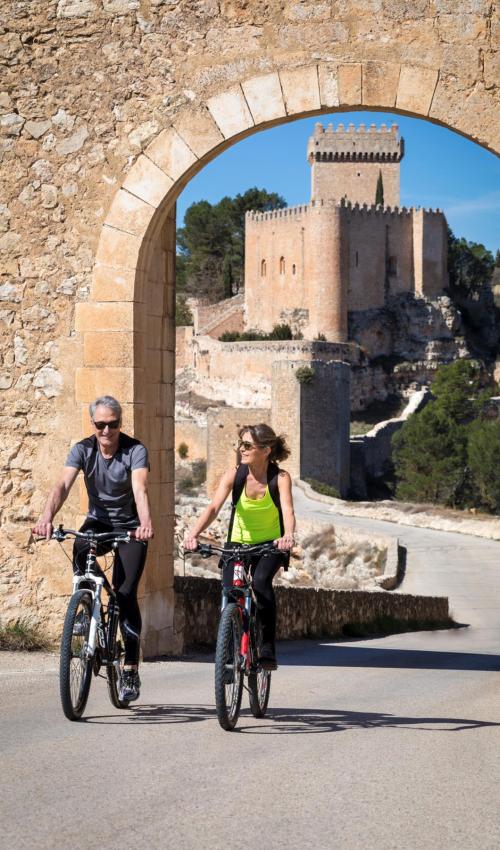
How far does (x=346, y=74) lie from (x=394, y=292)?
69658mm

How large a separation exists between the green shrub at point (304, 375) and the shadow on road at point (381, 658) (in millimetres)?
43925

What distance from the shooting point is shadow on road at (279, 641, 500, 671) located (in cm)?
820

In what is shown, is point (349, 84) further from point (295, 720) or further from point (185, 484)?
point (185, 484)

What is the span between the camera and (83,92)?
7.34m

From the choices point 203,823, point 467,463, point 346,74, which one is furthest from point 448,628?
point 467,463

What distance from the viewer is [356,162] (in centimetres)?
8638

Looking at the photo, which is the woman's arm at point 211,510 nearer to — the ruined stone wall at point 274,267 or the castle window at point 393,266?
the ruined stone wall at point 274,267

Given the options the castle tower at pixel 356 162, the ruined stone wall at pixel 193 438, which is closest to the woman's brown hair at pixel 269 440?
the ruined stone wall at pixel 193 438

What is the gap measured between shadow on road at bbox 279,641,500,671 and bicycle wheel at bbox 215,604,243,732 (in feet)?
9.19

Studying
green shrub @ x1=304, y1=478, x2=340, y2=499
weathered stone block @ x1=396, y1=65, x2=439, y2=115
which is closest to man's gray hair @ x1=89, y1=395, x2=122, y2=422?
weathered stone block @ x1=396, y1=65, x2=439, y2=115

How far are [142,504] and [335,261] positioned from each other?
68.7m

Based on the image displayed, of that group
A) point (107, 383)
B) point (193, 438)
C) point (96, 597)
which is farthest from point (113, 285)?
point (193, 438)

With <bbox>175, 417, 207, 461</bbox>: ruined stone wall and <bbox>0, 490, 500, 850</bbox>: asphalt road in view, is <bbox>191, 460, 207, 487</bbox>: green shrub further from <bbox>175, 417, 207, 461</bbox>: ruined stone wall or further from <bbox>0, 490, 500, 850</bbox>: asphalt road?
<bbox>0, 490, 500, 850</bbox>: asphalt road

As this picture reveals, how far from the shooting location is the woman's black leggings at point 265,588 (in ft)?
17.7
